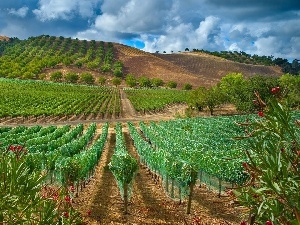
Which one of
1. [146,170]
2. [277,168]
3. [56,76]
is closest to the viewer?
[277,168]

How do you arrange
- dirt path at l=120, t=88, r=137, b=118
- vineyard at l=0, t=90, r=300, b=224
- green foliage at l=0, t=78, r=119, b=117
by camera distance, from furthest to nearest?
dirt path at l=120, t=88, r=137, b=118 < green foliage at l=0, t=78, r=119, b=117 < vineyard at l=0, t=90, r=300, b=224

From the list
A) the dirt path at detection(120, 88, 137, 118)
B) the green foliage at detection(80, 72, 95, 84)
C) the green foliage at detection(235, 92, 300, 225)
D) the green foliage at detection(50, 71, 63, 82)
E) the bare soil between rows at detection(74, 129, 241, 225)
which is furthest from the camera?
the green foliage at detection(50, 71, 63, 82)

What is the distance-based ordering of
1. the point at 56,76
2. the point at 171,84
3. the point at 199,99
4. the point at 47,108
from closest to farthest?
the point at 47,108
the point at 199,99
the point at 56,76
the point at 171,84

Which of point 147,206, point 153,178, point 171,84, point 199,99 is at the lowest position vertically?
point 153,178

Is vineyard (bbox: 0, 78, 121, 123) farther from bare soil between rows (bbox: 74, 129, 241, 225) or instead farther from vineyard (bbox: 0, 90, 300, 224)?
bare soil between rows (bbox: 74, 129, 241, 225)

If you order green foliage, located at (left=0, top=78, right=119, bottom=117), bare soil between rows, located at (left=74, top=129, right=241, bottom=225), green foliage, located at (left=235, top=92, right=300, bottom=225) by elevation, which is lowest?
bare soil between rows, located at (left=74, top=129, right=241, bottom=225)

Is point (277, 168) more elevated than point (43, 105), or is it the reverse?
point (277, 168)

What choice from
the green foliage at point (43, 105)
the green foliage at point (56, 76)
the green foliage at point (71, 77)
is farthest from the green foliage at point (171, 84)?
the green foliage at point (43, 105)

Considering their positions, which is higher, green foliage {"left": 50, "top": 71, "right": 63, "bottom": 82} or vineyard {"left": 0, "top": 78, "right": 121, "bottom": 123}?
green foliage {"left": 50, "top": 71, "right": 63, "bottom": 82}

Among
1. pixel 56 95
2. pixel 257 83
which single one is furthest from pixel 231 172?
pixel 56 95

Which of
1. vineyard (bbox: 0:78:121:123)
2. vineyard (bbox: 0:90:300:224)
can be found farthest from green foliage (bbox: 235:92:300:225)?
vineyard (bbox: 0:78:121:123)

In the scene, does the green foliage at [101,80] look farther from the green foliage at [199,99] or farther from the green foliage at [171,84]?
the green foliage at [199,99]

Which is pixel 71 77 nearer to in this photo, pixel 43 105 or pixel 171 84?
pixel 171 84

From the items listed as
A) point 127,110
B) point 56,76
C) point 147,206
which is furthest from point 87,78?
point 147,206
